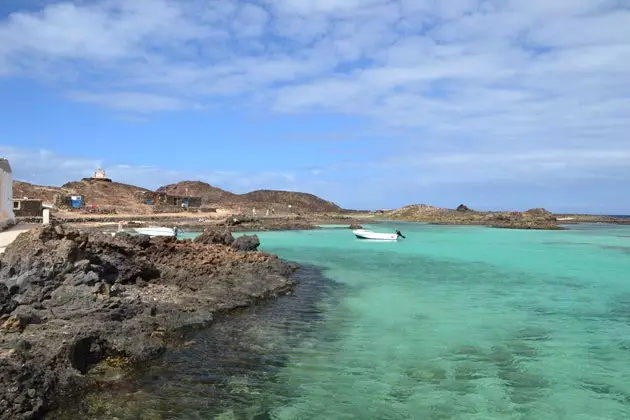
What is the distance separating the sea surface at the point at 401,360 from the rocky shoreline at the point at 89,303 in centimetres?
60

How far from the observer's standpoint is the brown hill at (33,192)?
2165 inches

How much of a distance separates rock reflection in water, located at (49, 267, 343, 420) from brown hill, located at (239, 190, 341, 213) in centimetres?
9569

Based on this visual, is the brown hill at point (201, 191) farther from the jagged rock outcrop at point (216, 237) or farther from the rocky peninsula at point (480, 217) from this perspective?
the jagged rock outcrop at point (216, 237)

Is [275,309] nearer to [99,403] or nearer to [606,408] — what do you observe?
[99,403]

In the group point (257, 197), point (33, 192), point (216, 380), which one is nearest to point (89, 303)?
point (216, 380)

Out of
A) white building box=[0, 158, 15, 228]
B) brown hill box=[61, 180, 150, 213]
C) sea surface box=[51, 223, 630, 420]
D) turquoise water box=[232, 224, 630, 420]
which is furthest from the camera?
brown hill box=[61, 180, 150, 213]

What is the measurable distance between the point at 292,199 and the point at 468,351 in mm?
103625

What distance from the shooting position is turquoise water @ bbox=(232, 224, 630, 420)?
7.79 meters

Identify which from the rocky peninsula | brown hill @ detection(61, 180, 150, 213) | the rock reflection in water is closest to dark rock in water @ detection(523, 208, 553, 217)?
the rocky peninsula

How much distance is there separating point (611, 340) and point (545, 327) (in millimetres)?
1563

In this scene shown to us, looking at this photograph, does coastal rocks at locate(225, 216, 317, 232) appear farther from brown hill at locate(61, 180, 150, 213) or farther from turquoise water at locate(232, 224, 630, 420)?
turquoise water at locate(232, 224, 630, 420)

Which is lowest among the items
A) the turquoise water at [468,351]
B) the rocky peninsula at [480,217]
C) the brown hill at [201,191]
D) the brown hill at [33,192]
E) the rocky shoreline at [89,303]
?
the turquoise water at [468,351]

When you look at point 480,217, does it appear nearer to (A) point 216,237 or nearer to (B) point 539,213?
(B) point 539,213

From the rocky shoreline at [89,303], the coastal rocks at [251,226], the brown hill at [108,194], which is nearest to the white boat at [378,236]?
the coastal rocks at [251,226]
